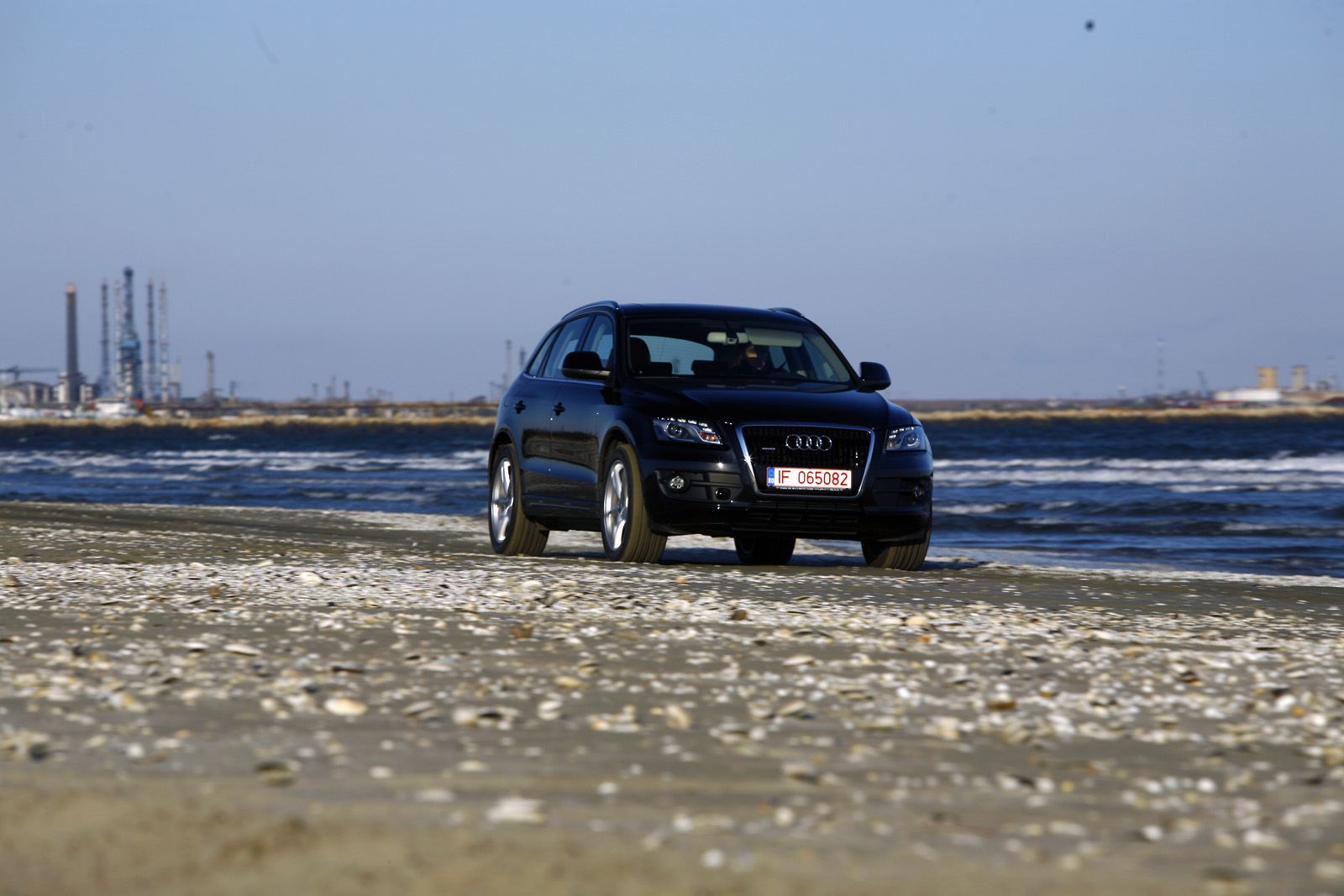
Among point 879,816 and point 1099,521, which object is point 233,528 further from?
point 879,816

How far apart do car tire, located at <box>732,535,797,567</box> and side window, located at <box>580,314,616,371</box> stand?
191 cm

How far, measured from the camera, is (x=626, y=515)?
29.9 ft

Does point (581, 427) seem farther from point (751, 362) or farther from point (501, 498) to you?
point (501, 498)

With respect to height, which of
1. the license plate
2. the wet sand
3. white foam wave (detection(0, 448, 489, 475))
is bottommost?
white foam wave (detection(0, 448, 489, 475))

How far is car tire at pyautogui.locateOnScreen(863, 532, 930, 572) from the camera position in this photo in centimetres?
952

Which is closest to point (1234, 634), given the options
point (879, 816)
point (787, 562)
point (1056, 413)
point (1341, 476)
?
point (879, 816)

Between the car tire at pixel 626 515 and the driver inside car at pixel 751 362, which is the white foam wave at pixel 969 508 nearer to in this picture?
the driver inside car at pixel 751 362

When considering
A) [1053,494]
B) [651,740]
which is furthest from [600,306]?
[1053,494]

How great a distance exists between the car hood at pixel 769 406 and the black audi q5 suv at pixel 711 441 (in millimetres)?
11

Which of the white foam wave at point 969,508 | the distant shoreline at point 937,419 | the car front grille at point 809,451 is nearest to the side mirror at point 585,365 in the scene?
the car front grille at point 809,451

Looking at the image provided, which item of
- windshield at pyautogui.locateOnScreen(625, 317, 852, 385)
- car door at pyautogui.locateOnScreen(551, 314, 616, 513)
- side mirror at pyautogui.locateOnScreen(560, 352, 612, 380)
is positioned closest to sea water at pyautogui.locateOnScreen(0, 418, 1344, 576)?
windshield at pyautogui.locateOnScreen(625, 317, 852, 385)

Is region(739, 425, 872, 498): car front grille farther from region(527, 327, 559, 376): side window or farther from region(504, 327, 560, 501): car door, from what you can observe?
region(527, 327, 559, 376): side window

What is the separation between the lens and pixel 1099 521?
19812mm

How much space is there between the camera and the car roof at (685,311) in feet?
32.8
